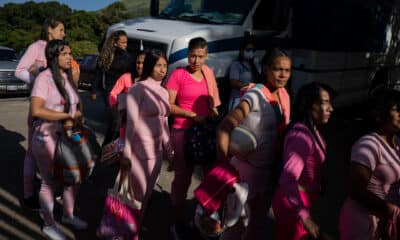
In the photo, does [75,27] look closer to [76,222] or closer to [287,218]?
[76,222]

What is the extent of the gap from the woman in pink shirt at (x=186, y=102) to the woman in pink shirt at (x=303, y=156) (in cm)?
125

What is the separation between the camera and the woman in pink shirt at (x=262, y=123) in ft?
7.79

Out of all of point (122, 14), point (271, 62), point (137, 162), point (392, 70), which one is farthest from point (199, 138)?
point (122, 14)

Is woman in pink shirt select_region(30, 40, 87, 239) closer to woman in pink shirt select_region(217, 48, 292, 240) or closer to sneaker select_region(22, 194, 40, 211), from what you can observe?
sneaker select_region(22, 194, 40, 211)

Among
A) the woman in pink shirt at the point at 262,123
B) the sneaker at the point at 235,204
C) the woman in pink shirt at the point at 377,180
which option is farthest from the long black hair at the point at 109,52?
the woman in pink shirt at the point at 377,180

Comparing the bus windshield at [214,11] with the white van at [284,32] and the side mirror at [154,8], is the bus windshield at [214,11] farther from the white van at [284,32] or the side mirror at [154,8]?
the side mirror at [154,8]

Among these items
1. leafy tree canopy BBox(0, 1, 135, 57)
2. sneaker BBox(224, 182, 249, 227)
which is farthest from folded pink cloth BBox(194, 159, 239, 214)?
leafy tree canopy BBox(0, 1, 135, 57)

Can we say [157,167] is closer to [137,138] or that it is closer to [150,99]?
[137,138]

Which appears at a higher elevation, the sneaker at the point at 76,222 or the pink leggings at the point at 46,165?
the pink leggings at the point at 46,165

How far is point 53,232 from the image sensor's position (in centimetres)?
358

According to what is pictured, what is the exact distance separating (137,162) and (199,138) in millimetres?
537

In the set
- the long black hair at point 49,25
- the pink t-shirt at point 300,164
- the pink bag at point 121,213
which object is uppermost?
the long black hair at point 49,25

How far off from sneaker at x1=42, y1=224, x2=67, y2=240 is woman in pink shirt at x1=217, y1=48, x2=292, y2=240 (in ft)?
5.47

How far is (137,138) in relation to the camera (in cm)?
315
